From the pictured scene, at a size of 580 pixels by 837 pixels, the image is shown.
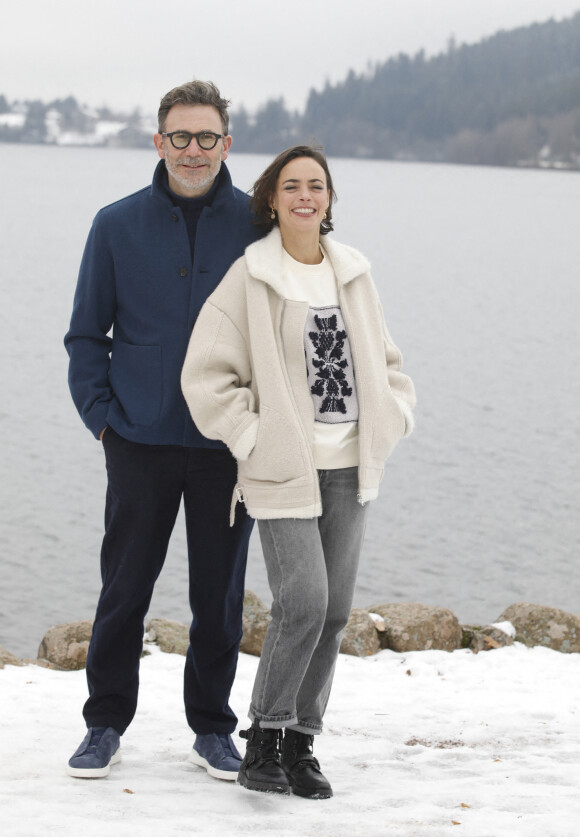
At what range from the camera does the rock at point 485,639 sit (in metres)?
6.25

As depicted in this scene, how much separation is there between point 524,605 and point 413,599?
3.59m

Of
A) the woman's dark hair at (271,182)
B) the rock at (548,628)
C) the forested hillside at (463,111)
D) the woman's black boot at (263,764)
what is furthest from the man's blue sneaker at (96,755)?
the forested hillside at (463,111)

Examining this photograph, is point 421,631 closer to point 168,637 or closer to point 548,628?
point 548,628

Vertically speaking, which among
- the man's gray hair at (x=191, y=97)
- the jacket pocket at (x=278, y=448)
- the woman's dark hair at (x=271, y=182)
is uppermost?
the man's gray hair at (x=191, y=97)

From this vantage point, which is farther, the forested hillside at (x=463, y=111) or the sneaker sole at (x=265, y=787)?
the forested hillside at (x=463, y=111)

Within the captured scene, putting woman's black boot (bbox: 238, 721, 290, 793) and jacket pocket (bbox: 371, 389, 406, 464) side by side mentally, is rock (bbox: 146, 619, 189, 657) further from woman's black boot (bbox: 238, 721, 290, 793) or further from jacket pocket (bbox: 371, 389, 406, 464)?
jacket pocket (bbox: 371, 389, 406, 464)

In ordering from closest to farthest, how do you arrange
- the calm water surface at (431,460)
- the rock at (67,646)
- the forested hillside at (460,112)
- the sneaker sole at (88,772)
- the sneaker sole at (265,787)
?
the sneaker sole at (265,787)
the sneaker sole at (88,772)
the rock at (67,646)
the calm water surface at (431,460)
the forested hillside at (460,112)

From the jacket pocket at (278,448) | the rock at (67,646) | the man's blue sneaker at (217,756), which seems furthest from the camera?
the rock at (67,646)

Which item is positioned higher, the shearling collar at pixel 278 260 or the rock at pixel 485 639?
the shearling collar at pixel 278 260

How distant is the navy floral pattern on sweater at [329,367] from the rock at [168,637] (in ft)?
9.31

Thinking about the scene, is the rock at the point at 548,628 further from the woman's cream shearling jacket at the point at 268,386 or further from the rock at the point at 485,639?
the woman's cream shearling jacket at the point at 268,386

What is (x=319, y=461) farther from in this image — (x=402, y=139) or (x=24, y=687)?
(x=402, y=139)

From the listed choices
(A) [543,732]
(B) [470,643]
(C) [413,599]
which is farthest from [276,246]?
(C) [413,599]

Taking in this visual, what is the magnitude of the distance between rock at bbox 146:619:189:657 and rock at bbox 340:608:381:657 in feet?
3.01
